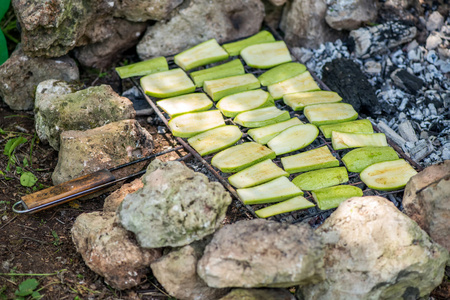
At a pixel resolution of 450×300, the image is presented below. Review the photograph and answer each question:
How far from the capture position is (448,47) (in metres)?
5.71

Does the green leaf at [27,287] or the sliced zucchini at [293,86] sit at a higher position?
the sliced zucchini at [293,86]

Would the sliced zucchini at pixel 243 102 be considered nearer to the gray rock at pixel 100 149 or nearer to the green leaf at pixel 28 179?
the gray rock at pixel 100 149

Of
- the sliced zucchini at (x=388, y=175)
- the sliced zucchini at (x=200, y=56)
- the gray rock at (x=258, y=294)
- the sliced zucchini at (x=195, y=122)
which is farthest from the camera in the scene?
the sliced zucchini at (x=200, y=56)

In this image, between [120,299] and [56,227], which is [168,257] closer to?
[120,299]

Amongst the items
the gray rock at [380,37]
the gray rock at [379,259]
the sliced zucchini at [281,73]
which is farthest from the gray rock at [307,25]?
the gray rock at [379,259]

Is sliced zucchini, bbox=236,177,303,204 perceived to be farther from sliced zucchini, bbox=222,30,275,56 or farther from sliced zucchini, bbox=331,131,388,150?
sliced zucchini, bbox=222,30,275,56

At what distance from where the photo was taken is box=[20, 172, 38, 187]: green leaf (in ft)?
14.2

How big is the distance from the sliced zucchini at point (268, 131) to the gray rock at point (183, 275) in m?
1.46

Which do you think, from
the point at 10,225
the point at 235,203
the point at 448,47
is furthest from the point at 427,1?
the point at 10,225

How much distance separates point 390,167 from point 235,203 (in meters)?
1.36

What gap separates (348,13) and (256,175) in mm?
2684

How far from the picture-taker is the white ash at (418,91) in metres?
4.75

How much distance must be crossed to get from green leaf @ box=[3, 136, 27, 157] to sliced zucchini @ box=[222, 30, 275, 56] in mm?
2451

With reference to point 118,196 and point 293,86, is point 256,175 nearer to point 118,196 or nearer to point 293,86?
point 118,196
